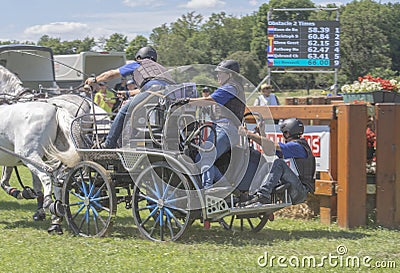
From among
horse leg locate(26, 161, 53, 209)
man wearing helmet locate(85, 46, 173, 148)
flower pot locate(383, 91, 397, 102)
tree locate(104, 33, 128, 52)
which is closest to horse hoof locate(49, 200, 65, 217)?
horse leg locate(26, 161, 53, 209)

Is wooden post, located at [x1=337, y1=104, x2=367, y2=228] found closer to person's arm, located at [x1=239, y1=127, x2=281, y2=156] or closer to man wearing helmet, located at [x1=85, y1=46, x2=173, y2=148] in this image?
person's arm, located at [x1=239, y1=127, x2=281, y2=156]

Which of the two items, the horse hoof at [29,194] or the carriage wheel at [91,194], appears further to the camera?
the horse hoof at [29,194]

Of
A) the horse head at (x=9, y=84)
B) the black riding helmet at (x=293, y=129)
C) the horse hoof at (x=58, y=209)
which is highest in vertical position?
the horse head at (x=9, y=84)

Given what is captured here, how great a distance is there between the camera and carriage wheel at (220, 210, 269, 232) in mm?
8336

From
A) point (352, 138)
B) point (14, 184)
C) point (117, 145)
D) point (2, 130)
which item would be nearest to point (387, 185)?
point (352, 138)

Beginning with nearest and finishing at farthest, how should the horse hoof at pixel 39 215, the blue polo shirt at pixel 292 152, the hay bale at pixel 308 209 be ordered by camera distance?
the blue polo shirt at pixel 292 152
the hay bale at pixel 308 209
the horse hoof at pixel 39 215

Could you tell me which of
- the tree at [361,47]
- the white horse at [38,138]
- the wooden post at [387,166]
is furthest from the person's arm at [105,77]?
the tree at [361,47]

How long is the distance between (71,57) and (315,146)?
17083 millimetres

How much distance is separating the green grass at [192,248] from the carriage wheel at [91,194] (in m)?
0.19

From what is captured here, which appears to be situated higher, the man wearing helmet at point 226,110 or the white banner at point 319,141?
the man wearing helmet at point 226,110

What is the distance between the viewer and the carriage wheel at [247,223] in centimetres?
834

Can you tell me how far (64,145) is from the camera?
9.24 meters

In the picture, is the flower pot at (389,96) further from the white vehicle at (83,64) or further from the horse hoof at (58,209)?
the white vehicle at (83,64)

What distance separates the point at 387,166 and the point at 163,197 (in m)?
2.95
